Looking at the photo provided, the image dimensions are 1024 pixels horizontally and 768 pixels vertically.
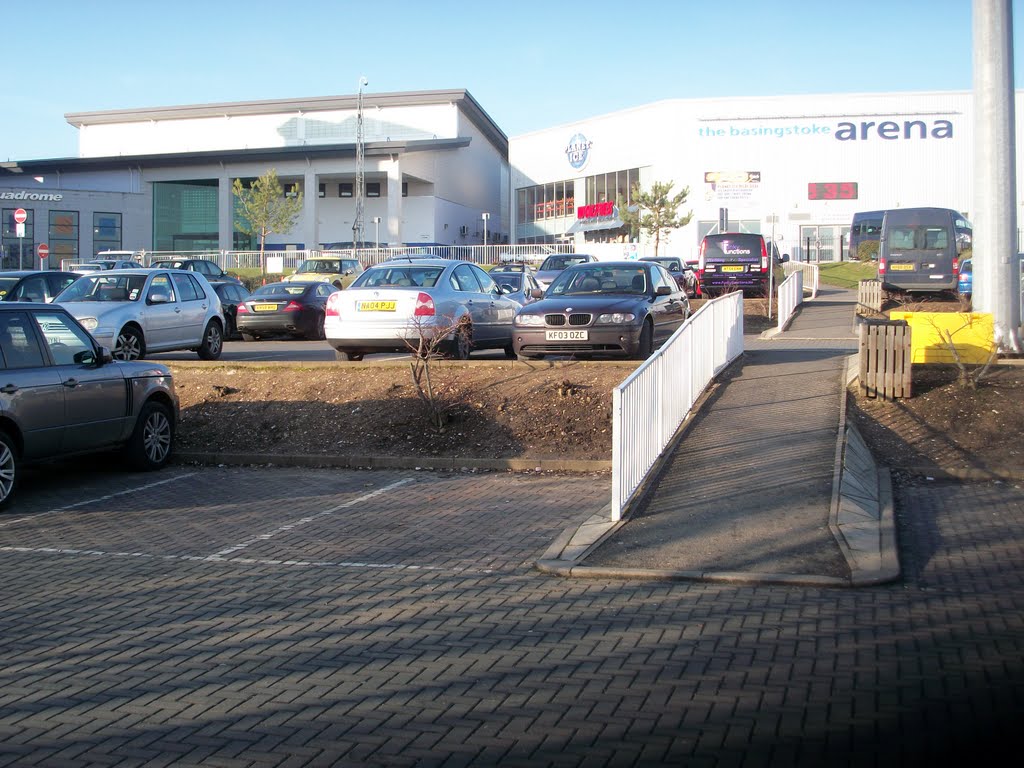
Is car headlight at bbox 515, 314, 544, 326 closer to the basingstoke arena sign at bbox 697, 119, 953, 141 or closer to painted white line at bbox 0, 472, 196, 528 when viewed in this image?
painted white line at bbox 0, 472, 196, 528

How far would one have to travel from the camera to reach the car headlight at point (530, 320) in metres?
14.0

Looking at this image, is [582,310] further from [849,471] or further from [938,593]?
[938,593]

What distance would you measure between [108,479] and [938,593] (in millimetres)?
8351

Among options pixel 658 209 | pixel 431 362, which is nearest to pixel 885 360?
pixel 431 362

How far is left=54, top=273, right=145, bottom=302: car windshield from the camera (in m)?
17.3

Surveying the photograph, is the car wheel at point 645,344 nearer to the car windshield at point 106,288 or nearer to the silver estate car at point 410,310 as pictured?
the silver estate car at point 410,310

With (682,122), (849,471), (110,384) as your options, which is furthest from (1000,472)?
(682,122)

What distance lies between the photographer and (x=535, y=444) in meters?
11.9

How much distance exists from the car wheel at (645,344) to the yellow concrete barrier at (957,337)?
10.7 feet

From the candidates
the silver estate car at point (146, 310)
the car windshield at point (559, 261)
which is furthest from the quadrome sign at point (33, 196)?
the silver estate car at point (146, 310)

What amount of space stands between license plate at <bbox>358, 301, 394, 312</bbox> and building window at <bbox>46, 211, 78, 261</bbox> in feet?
168

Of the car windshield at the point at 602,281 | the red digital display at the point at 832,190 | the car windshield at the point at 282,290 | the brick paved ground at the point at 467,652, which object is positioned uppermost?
the red digital display at the point at 832,190

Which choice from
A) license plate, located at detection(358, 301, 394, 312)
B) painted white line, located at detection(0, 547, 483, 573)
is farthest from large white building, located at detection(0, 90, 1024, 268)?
painted white line, located at detection(0, 547, 483, 573)

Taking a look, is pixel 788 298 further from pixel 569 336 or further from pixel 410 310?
pixel 410 310
